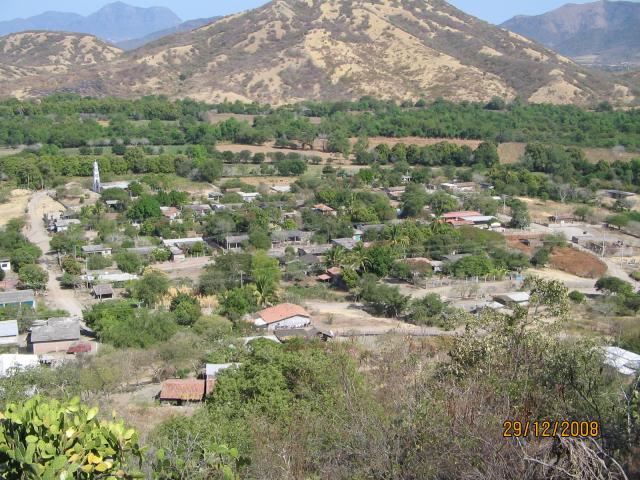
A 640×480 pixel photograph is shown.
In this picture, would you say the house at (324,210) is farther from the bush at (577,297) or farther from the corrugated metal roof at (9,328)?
the corrugated metal roof at (9,328)

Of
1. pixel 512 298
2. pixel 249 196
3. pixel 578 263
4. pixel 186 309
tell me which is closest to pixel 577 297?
pixel 512 298

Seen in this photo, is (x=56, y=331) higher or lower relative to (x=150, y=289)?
higher

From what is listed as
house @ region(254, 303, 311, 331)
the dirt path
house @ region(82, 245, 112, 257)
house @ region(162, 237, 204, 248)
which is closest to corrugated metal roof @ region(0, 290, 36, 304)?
the dirt path

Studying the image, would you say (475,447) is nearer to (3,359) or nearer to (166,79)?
(3,359)

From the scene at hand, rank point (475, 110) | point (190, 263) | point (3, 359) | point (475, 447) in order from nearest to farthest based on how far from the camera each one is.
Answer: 1. point (475, 447)
2. point (3, 359)
3. point (190, 263)
4. point (475, 110)

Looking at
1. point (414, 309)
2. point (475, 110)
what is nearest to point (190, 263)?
point (414, 309)

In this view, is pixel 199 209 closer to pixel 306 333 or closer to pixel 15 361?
pixel 306 333
